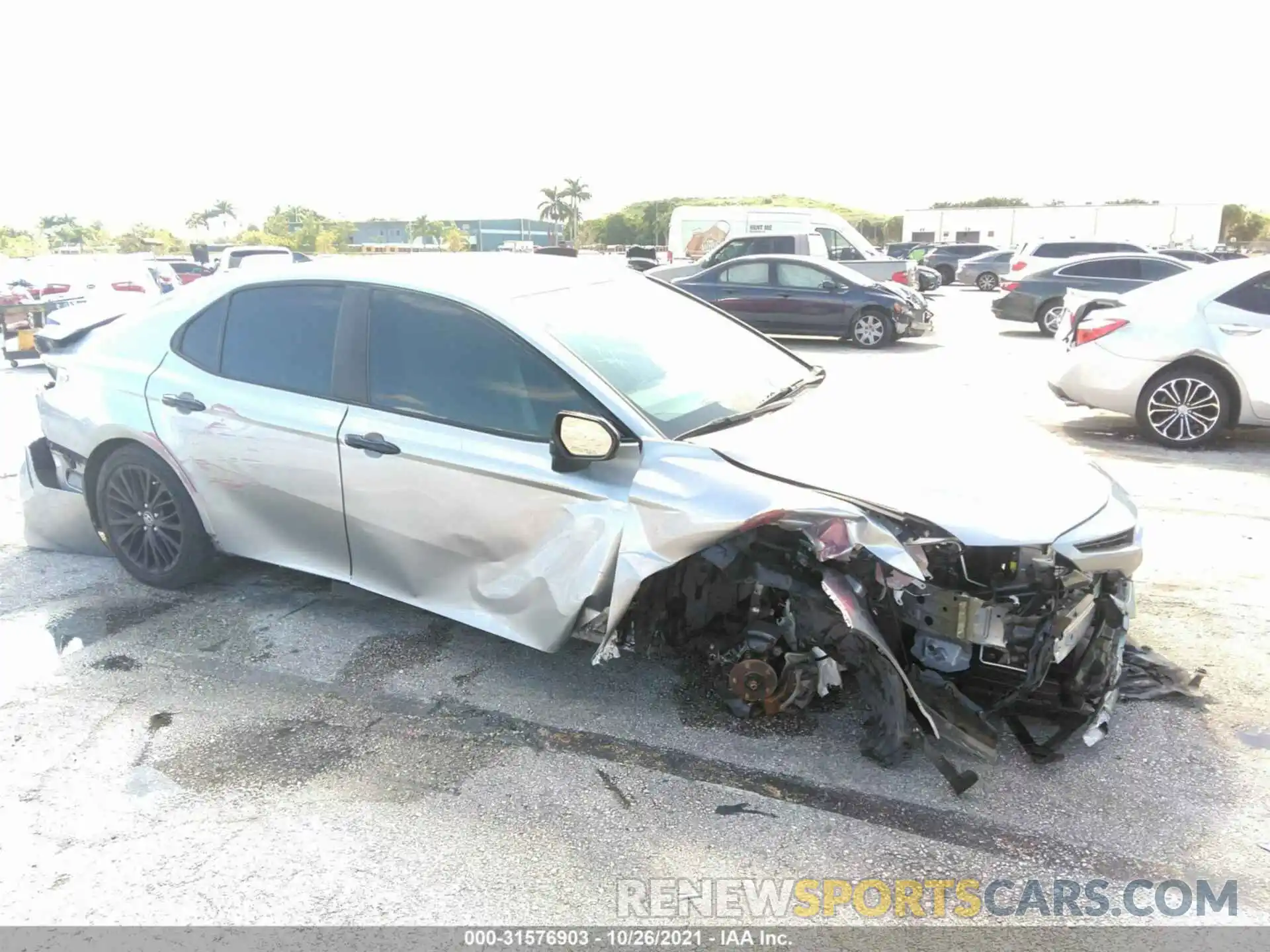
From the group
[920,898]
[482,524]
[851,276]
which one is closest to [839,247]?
[851,276]

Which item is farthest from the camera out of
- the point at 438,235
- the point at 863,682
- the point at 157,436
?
the point at 438,235

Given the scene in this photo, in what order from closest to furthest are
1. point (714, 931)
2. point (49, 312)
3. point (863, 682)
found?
point (714, 931)
point (863, 682)
point (49, 312)

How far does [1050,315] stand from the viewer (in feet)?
51.3

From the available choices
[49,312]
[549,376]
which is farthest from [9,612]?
[49,312]

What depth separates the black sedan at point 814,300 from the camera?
14445 millimetres

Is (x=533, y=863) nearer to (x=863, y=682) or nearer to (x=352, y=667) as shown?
(x=863, y=682)

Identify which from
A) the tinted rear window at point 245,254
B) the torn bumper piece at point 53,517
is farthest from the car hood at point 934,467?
the tinted rear window at point 245,254

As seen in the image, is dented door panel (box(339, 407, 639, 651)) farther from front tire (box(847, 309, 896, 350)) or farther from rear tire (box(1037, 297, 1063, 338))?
rear tire (box(1037, 297, 1063, 338))

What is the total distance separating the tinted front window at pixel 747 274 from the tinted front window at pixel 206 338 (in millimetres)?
11485

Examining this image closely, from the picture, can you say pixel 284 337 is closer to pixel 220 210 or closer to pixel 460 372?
pixel 460 372

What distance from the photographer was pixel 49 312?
48.5 feet

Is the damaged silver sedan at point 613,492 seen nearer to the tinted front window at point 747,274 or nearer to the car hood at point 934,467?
the car hood at point 934,467

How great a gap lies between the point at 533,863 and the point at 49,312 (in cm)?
1587

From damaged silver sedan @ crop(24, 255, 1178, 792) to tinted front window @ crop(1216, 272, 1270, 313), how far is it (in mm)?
4856
